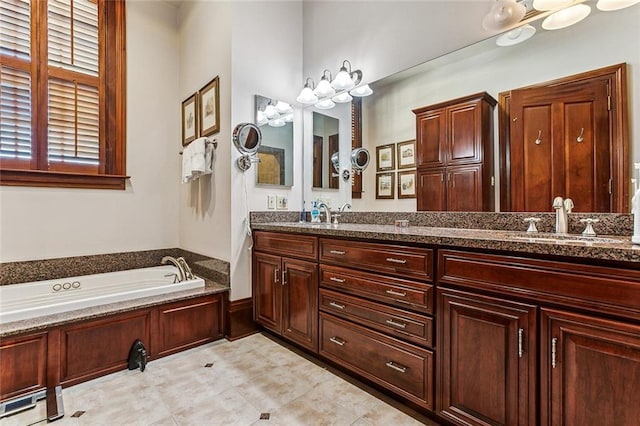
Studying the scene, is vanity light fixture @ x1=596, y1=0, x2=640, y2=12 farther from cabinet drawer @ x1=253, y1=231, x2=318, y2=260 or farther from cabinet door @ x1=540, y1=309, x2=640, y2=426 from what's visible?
cabinet drawer @ x1=253, y1=231, x2=318, y2=260

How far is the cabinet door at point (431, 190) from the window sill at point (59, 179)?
111 inches

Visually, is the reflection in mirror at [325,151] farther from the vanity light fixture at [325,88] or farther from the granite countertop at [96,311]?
the granite countertop at [96,311]

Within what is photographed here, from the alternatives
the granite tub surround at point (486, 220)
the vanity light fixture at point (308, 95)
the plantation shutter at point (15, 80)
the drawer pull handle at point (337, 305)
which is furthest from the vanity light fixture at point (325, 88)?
the plantation shutter at point (15, 80)

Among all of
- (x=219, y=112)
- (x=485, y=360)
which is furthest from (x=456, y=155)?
(x=219, y=112)

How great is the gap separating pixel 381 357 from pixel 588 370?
87 centimetres

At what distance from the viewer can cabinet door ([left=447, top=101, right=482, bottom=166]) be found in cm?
183

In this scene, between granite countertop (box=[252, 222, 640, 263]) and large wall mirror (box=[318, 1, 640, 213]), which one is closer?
granite countertop (box=[252, 222, 640, 263])

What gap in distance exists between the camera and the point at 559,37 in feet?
5.08

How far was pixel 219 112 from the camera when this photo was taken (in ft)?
8.70

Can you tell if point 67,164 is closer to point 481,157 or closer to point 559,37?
point 481,157

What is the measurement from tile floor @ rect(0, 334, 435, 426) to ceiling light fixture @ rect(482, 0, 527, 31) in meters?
2.15

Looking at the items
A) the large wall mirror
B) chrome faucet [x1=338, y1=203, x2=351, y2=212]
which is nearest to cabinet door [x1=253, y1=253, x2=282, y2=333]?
chrome faucet [x1=338, y1=203, x2=351, y2=212]

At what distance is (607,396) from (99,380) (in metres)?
2.52

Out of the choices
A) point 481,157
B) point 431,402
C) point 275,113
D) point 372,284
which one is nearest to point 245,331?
point 372,284
